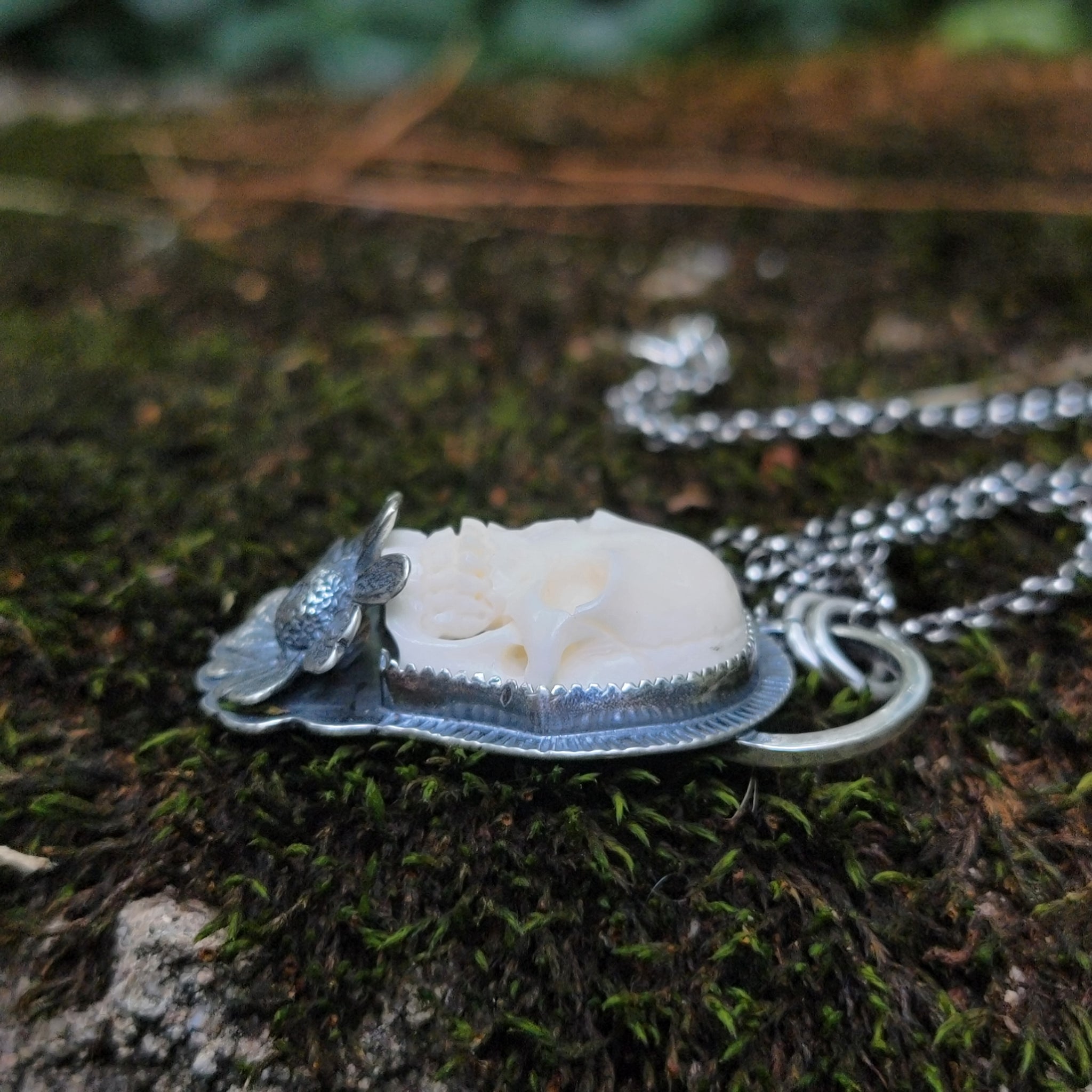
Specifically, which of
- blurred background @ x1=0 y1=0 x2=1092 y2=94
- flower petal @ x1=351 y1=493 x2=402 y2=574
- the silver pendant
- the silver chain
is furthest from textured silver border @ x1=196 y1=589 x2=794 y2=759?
blurred background @ x1=0 y1=0 x2=1092 y2=94

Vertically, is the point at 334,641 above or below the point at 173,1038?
above

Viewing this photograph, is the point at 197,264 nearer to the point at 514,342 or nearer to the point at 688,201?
the point at 514,342

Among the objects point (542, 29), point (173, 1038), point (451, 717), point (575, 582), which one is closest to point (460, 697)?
point (451, 717)

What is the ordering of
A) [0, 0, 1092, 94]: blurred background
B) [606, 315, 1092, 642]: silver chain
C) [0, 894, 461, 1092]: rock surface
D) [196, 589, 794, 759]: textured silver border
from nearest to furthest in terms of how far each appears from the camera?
[0, 894, 461, 1092]: rock surface
[196, 589, 794, 759]: textured silver border
[606, 315, 1092, 642]: silver chain
[0, 0, 1092, 94]: blurred background

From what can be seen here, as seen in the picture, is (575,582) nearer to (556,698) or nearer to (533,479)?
(556,698)

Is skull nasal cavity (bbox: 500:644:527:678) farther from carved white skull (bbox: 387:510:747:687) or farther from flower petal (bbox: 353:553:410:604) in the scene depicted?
flower petal (bbox: 353:553:410:604)

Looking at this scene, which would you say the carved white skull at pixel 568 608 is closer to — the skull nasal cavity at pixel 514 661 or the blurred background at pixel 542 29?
the skull nasal cavity at pixel 514 661

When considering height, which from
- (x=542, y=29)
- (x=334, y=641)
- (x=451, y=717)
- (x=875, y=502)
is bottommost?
(x=875, y=502)
